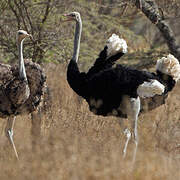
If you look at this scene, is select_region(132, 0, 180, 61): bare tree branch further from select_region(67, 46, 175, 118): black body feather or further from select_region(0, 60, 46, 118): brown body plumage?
select_region(0, 60, 46, 118): brown body plumage

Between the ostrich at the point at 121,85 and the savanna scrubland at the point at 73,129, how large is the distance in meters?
0.30

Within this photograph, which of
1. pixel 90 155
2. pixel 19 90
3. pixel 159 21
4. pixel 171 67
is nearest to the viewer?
pixel 90 155

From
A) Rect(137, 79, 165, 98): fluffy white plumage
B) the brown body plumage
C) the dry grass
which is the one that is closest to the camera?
the dry grass

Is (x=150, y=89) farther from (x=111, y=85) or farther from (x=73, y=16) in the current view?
(x=73, y=16)

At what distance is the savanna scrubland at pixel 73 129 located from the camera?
3.50m

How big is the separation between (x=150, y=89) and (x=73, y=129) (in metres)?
0.99

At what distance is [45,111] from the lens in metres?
7.02

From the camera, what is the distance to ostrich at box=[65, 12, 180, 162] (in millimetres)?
5586

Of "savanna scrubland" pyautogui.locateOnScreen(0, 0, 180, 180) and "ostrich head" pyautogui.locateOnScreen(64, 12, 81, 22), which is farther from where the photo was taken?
"ostrich head" pyautogui.locateOnScreen(64, 12, 81, 22)

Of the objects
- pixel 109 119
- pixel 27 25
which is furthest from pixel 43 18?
pixel 109 119

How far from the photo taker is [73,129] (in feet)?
18.2

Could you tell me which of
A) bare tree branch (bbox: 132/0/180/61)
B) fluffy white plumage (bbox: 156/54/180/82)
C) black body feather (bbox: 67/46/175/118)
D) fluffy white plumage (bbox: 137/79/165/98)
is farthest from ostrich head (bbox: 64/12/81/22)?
fluffy white plumage (bbox: 137/79/165/98)

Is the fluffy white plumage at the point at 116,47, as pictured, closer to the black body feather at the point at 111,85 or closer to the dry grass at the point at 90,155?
the black body feather at the point at 111,85

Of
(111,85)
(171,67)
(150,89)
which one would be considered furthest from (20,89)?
(171,67)
